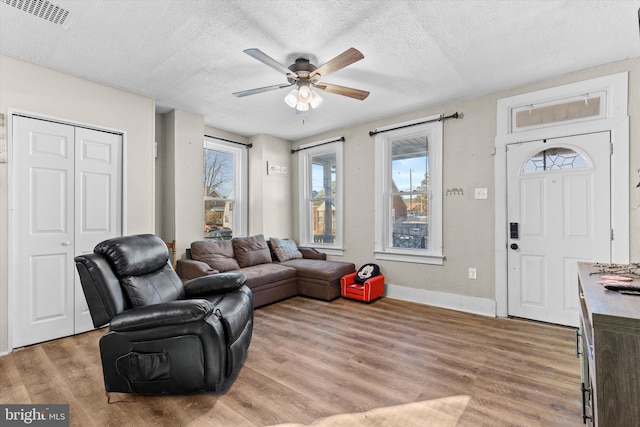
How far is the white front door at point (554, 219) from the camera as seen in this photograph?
2891mm

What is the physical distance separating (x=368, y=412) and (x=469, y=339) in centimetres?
151

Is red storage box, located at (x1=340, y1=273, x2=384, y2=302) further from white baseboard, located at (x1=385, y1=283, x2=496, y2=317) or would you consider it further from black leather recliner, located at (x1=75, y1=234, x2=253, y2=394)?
black leather recliner, located at (x1=75, y1=234, x2=253, y2=394)

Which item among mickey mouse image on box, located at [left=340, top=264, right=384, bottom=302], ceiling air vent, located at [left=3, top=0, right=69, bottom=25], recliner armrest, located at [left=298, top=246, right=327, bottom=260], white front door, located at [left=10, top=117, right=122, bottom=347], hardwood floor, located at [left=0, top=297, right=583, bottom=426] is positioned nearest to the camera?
hardwood floor, located at [left=0, top=297, right=583, bottom=426]

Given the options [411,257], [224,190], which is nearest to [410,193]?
[411,257]

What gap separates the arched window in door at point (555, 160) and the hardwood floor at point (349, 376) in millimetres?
1634

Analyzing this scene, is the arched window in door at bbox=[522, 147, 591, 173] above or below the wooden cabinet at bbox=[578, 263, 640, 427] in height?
above

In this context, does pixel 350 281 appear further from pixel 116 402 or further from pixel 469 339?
pixel 116 402

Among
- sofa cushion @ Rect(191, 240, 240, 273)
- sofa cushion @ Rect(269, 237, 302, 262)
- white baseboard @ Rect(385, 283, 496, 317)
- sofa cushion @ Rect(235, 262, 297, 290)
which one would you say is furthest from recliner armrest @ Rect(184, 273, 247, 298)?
white baseboard @ Rect(385, 283, 496, 317)

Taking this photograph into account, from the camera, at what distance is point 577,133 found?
2.96m

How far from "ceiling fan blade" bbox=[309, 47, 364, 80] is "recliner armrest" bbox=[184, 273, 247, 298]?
6.15ft

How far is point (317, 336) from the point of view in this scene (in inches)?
116

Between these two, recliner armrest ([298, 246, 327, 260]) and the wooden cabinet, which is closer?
the wooden cabinet

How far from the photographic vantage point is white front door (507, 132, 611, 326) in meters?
2.89

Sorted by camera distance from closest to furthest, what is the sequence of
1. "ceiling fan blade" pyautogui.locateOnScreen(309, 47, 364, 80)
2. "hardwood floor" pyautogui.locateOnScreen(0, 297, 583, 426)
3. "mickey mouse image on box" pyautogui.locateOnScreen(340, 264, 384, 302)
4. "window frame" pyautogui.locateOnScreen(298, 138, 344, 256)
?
1. "hardwood floor" pyautogui.locateOnScreen(0, 297, 583, 426)
2. "ceiling fan blade" pyautogui.locateOnScreen(309, 47, 364, 80)
3. "mickey mouse image on box" pyautogui.locateOnScreen(340, 264, 384, 302)
4. "window frame" pyautogui.locateOnScreen(298, 138, 344, 256)
